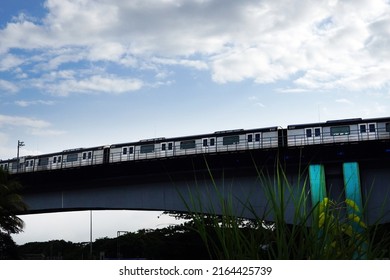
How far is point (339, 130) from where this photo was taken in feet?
141

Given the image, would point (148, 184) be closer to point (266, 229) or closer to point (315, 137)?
point (315, 137)

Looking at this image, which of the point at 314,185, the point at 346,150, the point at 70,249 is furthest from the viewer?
the point at 70,249

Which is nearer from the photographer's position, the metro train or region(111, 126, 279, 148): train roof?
the metro train

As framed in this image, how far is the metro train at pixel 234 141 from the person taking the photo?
42906 millimetres

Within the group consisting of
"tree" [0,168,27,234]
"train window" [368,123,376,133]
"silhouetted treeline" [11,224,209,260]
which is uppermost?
"train window" [368,123,376,133]

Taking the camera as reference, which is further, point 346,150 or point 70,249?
point 70,249

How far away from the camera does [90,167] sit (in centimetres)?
4612

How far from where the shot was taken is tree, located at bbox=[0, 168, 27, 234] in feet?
130

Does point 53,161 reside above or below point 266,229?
above

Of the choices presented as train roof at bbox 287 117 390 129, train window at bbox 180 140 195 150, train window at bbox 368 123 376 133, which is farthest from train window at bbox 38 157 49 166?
train window at bbox 368 123 376 133

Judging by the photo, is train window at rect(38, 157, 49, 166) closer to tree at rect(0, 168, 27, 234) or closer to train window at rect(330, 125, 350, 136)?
tree at rect(0, 168, 27, 234)

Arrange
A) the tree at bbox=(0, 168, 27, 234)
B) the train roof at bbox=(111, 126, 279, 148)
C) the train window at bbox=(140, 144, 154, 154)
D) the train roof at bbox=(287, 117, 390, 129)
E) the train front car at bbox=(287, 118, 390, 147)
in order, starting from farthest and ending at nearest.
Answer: the train window at bbox=(140, 144, 154, 154) < the train roof at bbox=(111, 126, 279, 148) < the train roof at bbox=(287, 117, 390, 129) < the train front car at bbox=(287, 118, 390, 147) < the tree at bbox=(0, 168, 27, 234)
